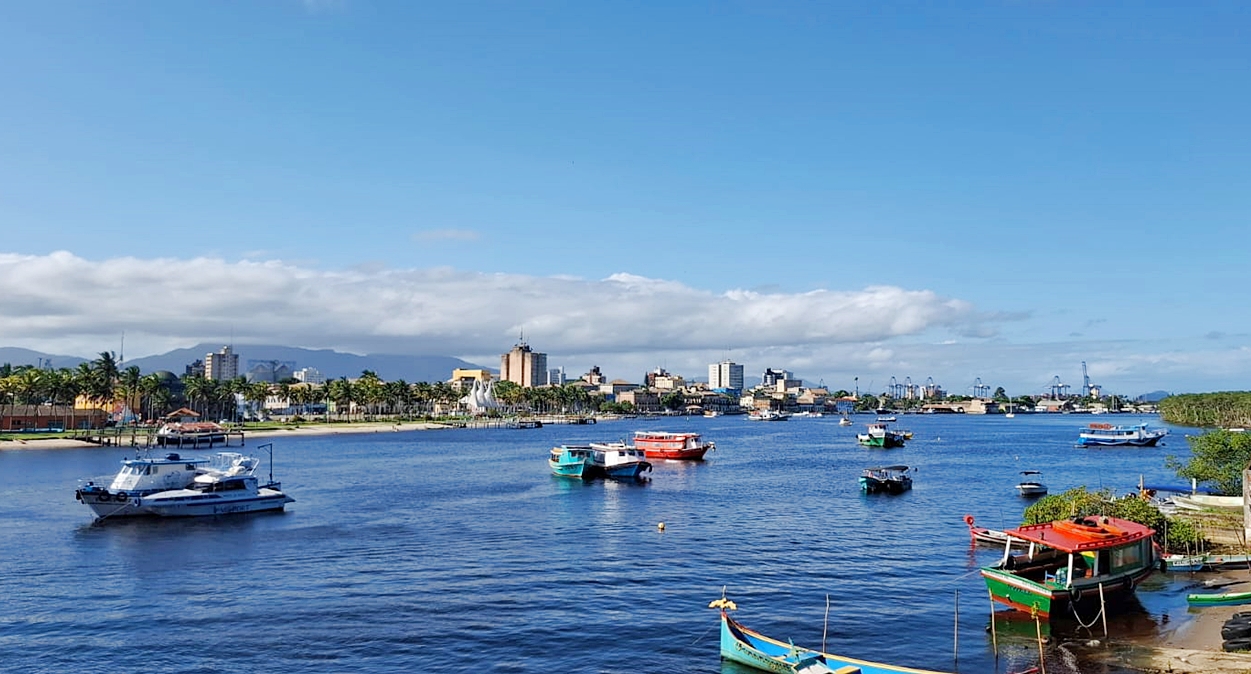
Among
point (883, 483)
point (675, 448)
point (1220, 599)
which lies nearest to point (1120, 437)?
point (675, 448)

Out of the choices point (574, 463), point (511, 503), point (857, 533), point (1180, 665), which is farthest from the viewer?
point (574, 463)

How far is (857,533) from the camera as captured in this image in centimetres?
6981

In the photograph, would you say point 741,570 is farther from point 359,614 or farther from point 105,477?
point 105,477

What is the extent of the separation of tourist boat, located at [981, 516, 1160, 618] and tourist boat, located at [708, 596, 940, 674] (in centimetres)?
1005

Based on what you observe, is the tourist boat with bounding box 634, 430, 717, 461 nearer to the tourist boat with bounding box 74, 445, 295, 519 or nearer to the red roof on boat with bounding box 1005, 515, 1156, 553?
the tourist boat with bounding box 74, 445, 295, 519

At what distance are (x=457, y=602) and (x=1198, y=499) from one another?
57.5 meters

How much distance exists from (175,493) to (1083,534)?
221 feet

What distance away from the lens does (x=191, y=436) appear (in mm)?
181750

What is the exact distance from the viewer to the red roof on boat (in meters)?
41.4

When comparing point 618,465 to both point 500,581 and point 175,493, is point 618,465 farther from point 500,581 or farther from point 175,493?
point 500,581

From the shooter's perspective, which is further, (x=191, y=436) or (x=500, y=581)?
(x=191, y=436)

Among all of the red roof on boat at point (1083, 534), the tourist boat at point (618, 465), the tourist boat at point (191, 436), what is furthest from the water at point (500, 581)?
the tourist boat at point (191, 436)

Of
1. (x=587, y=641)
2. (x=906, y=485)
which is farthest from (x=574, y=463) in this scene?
(x=587, y=641)

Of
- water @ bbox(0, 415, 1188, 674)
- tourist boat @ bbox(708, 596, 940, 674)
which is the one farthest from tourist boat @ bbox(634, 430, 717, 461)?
tourist boat @ bbox(708, 596, 940, 674)
